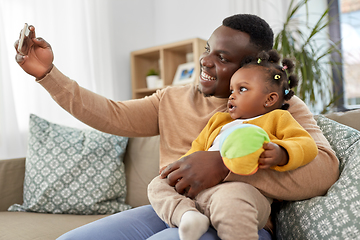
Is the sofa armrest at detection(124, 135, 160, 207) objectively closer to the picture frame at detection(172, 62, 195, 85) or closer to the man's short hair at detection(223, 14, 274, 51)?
the man's short hair at detection(223, 14, 274, 51)

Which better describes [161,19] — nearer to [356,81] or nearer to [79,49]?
[79,49]

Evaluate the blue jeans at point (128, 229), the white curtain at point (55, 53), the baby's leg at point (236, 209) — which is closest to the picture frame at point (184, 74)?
the white curtain at point (55, 53)

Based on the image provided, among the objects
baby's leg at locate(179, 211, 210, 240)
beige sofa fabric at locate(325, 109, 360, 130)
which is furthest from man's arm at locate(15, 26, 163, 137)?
beige sofa fabric at locate(325, 109, 360, 130)

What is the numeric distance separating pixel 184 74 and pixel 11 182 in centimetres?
167

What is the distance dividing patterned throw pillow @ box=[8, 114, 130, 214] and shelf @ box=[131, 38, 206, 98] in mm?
1257

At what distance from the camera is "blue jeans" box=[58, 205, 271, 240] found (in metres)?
0.86

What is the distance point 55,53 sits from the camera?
7.86 feet

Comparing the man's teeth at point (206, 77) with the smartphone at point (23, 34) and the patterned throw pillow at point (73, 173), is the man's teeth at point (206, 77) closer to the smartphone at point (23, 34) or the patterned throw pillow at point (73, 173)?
the smartphone at point (23, 34)

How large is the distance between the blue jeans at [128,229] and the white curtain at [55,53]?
143cm

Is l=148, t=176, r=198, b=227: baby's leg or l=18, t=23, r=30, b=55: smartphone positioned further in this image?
l=18, t=23, r=30, b=55: smartphone

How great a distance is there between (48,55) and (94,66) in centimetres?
167

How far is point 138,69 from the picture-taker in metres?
3.08

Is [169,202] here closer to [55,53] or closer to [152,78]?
[55,53]

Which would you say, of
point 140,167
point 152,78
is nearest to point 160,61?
point 152,78
